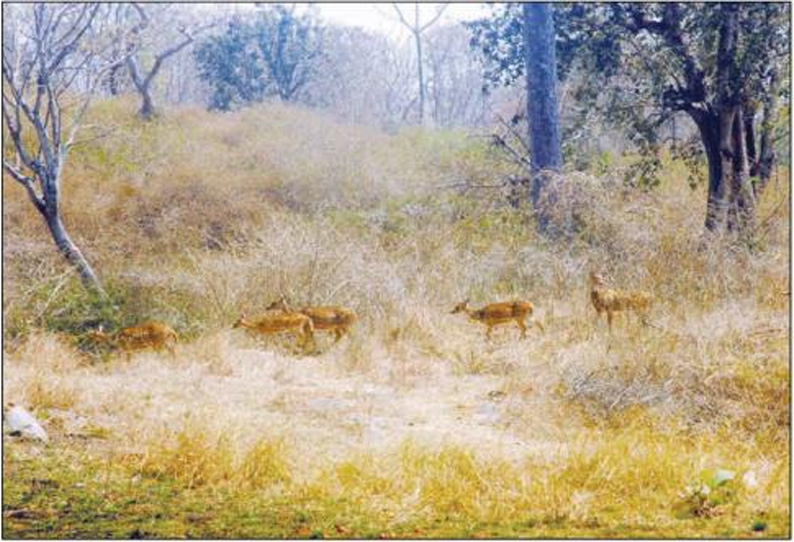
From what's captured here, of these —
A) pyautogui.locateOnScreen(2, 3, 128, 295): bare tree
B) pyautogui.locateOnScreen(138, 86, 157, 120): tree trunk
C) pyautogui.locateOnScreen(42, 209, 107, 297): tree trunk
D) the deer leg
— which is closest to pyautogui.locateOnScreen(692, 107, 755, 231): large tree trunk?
the deer leg

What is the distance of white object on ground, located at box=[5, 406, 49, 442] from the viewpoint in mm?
5301

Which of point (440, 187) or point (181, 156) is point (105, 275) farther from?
point (181, 156)

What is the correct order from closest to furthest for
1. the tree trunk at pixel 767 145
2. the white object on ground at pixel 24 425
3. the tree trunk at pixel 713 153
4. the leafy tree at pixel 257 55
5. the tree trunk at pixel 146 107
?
the white object on ground at pixel 24 425 → the tree trunk at pixel 713 153 → the tree trunk at pixel 767 145 → the tree trunk at pixel 146 107 → the leafy tree at pixel 257 55

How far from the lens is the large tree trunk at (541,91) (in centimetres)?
1197

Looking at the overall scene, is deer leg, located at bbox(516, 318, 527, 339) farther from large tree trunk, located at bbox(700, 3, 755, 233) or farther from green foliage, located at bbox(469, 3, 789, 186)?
green foliage, located at bbox(469, 3, 789, 186)

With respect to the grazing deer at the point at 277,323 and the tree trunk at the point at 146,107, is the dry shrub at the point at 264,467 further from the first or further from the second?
the tree trunk at the point at 146,107

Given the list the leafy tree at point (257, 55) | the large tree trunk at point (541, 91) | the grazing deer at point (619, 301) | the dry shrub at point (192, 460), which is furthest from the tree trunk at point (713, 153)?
the leafy tree at point (257, 55)

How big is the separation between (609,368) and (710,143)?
561 centimetres

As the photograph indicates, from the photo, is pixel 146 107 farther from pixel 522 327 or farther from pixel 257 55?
pixel 522 327

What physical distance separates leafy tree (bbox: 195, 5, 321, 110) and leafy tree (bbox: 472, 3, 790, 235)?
1265 centimetres

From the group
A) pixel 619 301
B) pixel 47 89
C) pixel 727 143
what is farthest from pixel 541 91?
pixel 47 89

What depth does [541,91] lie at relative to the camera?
482 inches

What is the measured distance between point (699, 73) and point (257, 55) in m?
15.8

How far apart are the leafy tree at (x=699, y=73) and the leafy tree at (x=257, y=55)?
1265cm
